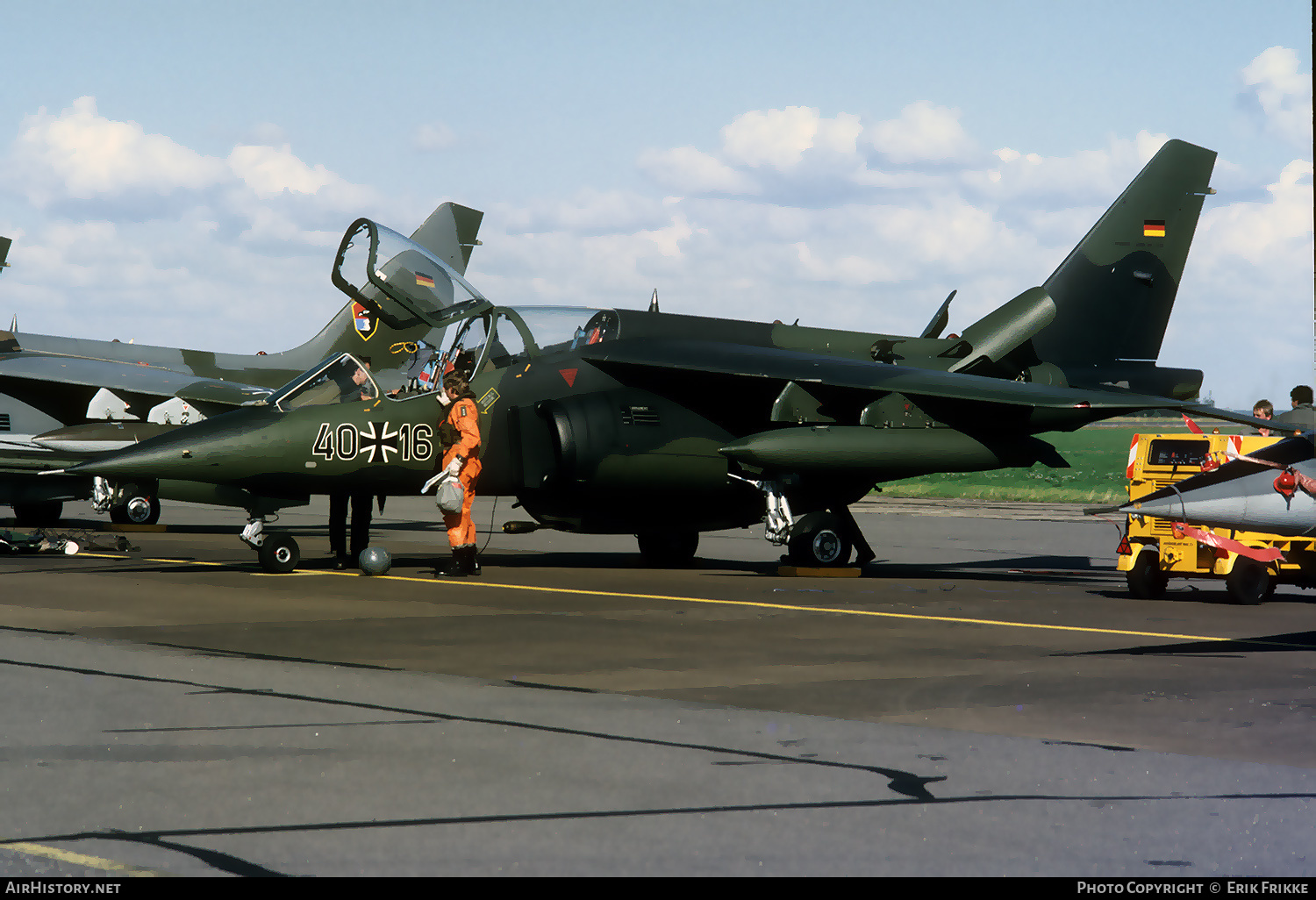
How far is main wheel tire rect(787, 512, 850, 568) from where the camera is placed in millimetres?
15953

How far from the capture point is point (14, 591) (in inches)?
494

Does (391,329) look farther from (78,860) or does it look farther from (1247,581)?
(78,860)

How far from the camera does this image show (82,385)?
74.2 feet

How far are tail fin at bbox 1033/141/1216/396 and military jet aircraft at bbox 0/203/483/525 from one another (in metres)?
8.64

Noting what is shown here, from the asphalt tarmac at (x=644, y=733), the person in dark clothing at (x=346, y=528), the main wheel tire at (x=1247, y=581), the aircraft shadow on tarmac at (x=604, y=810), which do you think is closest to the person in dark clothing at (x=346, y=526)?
the person in dark clothing at (x=346, y=528)

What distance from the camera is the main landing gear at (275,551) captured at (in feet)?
48.1

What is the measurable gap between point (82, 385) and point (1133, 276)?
16.7 metres

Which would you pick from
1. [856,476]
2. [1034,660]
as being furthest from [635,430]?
[1034,660]

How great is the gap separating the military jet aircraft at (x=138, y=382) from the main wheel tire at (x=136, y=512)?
2 centimetres

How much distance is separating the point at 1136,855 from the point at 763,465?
10.7m

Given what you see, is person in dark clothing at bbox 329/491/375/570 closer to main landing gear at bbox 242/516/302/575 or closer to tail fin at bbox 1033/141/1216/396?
main landing gear at bbox 242/516/302/575

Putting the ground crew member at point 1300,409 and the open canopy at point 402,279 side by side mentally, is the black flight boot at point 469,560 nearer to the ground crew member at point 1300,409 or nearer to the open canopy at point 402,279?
the open canopy at point 402,279

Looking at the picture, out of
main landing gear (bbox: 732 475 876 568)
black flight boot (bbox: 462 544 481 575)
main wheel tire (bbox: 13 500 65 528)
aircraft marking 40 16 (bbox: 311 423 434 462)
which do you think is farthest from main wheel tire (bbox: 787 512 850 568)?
main wheel tire (bbox: 13 500 65 528)

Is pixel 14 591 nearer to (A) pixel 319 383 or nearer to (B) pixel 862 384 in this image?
(A) pixel 319 383
